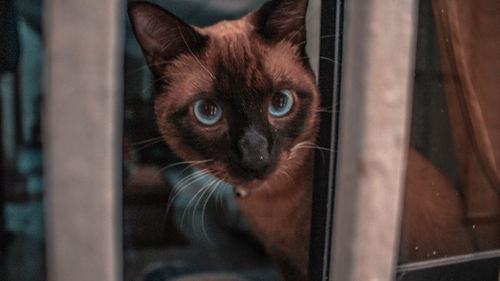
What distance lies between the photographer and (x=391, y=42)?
496 millimetres

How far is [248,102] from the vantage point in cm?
60

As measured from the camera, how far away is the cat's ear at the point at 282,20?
0.62 metres

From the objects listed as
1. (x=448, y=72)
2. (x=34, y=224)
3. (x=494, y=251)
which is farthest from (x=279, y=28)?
(x=494, y=251)

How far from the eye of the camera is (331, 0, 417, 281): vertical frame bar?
1.61ft

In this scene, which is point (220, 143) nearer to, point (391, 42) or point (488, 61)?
point (391, 42)

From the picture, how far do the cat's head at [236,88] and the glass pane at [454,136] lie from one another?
0.92 feet

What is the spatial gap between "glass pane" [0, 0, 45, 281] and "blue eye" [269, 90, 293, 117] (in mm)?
419

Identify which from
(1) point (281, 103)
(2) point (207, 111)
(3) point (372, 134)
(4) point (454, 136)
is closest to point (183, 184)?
(2) point (207, 111)

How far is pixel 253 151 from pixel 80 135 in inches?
11.8

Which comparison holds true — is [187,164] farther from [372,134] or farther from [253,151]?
[372,134]

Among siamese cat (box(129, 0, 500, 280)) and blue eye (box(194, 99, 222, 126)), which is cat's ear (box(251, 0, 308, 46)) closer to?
siamese cat (box(129, 0, 500, 280))

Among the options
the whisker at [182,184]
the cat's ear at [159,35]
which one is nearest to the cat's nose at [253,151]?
the whisker at [182,184]

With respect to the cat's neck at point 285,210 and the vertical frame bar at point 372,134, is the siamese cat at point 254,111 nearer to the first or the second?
the cat's neck at point 285,210

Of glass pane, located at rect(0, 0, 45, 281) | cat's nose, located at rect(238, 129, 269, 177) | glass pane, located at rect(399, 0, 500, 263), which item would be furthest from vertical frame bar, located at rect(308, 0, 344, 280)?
glass pane, located at rect(0, 0, 45, 281)
